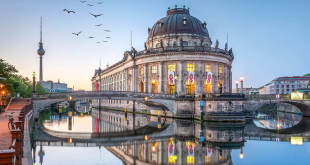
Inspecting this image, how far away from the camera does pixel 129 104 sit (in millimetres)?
67125

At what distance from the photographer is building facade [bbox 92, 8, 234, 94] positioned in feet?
181

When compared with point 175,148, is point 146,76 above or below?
above

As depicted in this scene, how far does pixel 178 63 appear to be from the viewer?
5566 cm

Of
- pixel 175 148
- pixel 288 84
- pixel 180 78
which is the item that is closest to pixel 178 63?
pixel 180 78

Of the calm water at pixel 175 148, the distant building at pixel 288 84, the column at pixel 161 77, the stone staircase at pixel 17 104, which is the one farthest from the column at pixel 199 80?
the distant building at pixel 288 84

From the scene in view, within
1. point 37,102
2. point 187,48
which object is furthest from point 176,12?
point 37,102

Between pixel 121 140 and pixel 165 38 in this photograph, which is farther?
pixel 165 38

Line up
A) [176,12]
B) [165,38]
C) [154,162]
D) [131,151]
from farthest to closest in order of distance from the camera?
[176,12] < [165,38] < [131,151] < [154,162]

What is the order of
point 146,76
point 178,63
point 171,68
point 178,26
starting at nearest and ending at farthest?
point 178,63
point 171,68
point 146,76
point 178,26

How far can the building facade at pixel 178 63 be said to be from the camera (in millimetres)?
55250

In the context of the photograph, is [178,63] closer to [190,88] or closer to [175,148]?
[190,88]

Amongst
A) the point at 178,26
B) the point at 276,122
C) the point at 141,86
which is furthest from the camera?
the point at 178,26

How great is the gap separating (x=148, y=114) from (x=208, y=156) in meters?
38.5

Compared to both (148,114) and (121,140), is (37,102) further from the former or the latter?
(148,114)
